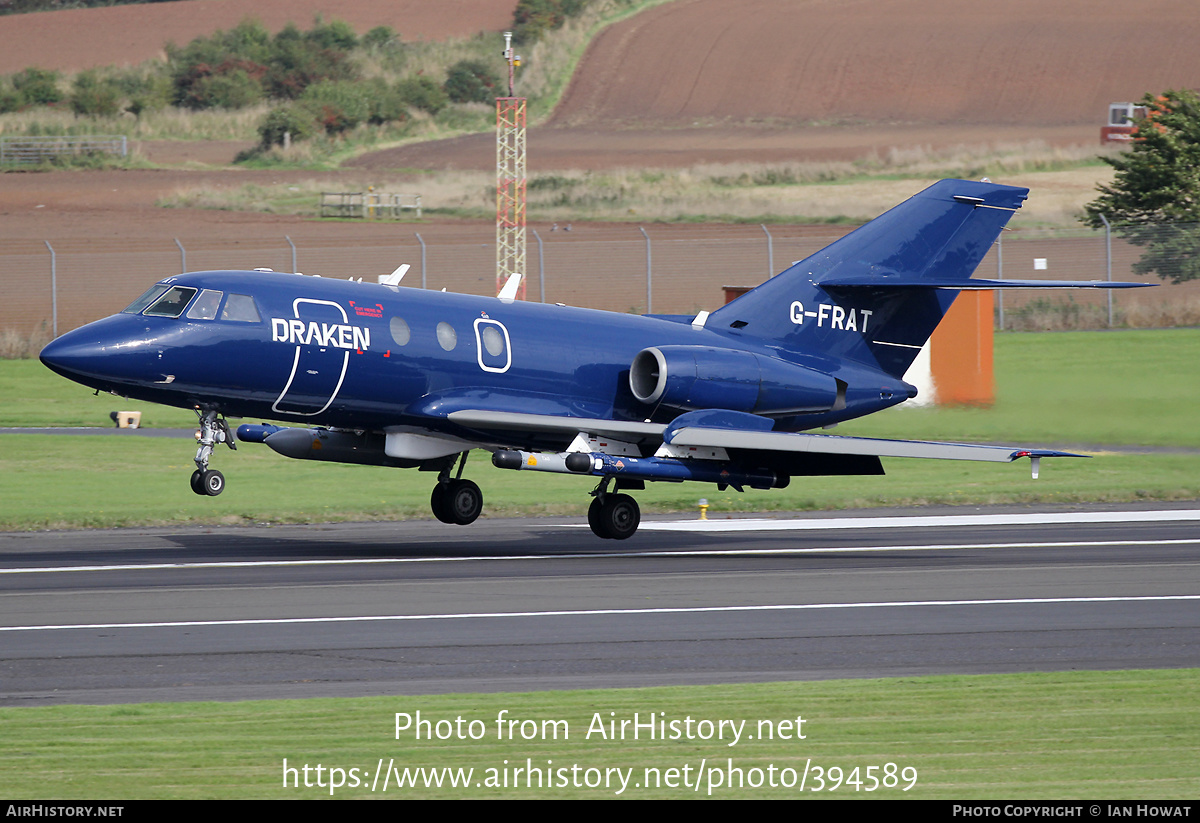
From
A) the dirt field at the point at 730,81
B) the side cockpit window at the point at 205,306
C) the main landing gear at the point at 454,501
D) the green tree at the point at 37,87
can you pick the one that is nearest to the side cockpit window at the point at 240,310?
the side cockpit window at the point at 205,306

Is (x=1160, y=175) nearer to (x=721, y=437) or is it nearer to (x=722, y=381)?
(x=722, y=381)

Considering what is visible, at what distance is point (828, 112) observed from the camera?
97.1 metres

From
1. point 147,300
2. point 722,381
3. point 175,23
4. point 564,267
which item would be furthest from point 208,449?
point 175,23

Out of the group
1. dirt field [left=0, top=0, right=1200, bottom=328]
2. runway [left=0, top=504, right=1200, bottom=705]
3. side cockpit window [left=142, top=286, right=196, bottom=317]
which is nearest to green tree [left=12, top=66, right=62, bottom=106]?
dirt field [left=0, top=0, right=1200, bottom=328]

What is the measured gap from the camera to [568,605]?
16312mm

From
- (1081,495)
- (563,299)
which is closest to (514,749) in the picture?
(1081,495)

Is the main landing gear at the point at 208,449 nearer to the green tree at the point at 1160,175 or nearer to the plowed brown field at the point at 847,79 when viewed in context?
the green tree at the point at 1160,175

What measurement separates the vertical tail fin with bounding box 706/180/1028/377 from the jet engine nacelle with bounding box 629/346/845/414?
3.02 feet

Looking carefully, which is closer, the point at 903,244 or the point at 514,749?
the point at 514,749

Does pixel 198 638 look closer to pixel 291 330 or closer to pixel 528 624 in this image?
pixel 528 624

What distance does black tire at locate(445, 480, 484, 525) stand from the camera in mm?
22531

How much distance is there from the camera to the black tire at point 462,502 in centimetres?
2253

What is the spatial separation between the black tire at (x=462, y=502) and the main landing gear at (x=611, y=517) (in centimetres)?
183

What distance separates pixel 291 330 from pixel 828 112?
81.3 metres
